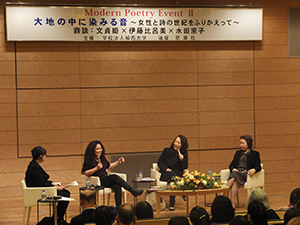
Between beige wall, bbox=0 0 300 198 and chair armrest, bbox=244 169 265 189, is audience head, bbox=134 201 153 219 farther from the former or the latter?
beige wall, bbox=0 0 300 198

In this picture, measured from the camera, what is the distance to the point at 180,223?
8.82 feet

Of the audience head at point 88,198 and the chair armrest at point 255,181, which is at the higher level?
the audience head at point 88,198

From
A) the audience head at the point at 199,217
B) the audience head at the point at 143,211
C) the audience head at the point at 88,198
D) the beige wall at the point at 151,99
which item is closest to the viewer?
the audience head at the point at 199,217

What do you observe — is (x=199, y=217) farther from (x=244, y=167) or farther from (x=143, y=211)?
(x=244, y=167)

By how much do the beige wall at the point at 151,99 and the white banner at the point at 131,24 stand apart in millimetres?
166

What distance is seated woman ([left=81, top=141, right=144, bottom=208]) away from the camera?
597 centimetres

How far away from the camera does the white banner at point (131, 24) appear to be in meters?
7.20

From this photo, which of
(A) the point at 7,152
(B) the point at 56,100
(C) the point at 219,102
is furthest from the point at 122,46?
(A) the point at 7,152

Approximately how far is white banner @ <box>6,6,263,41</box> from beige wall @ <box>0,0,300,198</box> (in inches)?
6.5

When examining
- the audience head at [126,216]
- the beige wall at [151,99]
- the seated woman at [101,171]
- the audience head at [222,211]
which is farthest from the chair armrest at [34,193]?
the audience head at [222,211]

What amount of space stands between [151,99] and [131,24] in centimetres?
143

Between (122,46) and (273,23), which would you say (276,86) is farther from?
(122,46)

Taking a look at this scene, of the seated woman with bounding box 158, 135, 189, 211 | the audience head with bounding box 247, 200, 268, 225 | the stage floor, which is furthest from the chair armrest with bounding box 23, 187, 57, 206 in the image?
the audience head with bounding box 247, 200, 268, 225

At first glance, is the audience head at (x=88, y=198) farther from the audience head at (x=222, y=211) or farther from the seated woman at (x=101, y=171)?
the audience head at (x=222, y=211)
